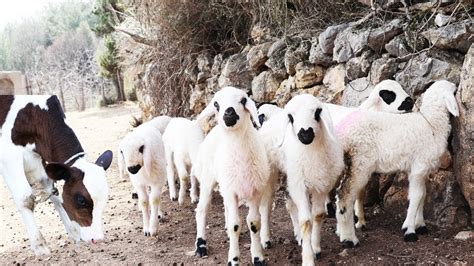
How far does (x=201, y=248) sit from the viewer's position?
16.4 feet

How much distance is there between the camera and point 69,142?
4.66 metres

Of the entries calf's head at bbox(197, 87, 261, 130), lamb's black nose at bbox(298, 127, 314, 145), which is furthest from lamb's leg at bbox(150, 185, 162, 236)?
lamb's black nose at bbox(298, 127, 314, 145)

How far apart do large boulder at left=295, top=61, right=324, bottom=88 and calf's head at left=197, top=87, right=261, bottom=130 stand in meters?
2.20

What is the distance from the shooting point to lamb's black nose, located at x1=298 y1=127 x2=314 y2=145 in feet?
13.4

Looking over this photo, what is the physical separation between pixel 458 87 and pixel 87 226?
138 inches

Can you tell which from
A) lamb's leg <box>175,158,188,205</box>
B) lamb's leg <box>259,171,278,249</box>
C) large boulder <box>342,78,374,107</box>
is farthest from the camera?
lamb's leg <box>175,158,188,205</box>

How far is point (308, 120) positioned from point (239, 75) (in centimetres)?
361

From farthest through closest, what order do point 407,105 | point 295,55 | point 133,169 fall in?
point 295,55, point 133,169, point 407,105

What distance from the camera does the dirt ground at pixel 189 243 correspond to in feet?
14.7

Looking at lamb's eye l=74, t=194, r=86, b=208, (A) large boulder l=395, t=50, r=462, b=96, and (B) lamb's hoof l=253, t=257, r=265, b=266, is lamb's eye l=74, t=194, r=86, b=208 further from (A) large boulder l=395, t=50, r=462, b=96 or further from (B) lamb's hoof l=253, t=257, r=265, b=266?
(A) large boulder l=395, t=50, r=462, b=96

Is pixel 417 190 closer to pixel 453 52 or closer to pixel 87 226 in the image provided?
pixel 453 52

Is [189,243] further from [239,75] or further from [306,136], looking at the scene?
[239,75]

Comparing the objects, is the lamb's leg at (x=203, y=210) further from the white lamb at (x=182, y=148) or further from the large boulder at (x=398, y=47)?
the large boulder at (x=398, y=47)

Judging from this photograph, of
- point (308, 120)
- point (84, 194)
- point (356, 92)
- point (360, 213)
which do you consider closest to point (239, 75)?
point (356, 92)
